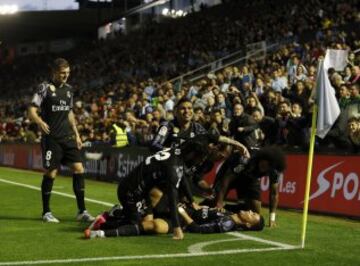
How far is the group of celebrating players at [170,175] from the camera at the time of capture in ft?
26.8

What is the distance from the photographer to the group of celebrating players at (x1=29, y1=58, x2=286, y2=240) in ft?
26.8

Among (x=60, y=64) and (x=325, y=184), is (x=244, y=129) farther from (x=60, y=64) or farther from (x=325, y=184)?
(x=60, y=64)

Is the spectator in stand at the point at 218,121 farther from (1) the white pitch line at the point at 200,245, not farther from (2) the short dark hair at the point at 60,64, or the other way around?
(1) the white pitch line at the point at 200,245

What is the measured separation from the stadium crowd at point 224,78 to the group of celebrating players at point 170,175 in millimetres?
1679

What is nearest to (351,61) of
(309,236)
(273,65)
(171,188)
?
(273,65)

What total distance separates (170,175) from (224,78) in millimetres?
13674

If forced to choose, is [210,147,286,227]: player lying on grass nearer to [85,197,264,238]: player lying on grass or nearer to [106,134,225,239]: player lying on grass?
[85,197,264,238]: player lying on grass

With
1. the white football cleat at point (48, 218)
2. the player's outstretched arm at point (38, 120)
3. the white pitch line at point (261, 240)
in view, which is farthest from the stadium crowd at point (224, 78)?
the white football cleat at point (48, 218)

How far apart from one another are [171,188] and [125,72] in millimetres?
34144

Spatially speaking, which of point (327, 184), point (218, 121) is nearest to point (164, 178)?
point (327, 184)

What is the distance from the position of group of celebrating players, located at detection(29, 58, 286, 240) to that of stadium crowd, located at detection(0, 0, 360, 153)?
1.68 m

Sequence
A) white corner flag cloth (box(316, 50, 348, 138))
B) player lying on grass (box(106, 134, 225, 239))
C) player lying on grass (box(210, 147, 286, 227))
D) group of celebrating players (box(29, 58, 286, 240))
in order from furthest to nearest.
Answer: player lying on grass (box(210, 147, 286, 227)) → group of celebrating players (box(29, 58, 286, 240)) → player lying on grass (box(106, 134, 225, 239)) → white corner flag cloth (box(316, 50, 348, 138))

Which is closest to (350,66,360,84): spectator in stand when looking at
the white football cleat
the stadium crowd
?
the stadium crowd

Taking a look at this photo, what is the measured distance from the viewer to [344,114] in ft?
41.0
